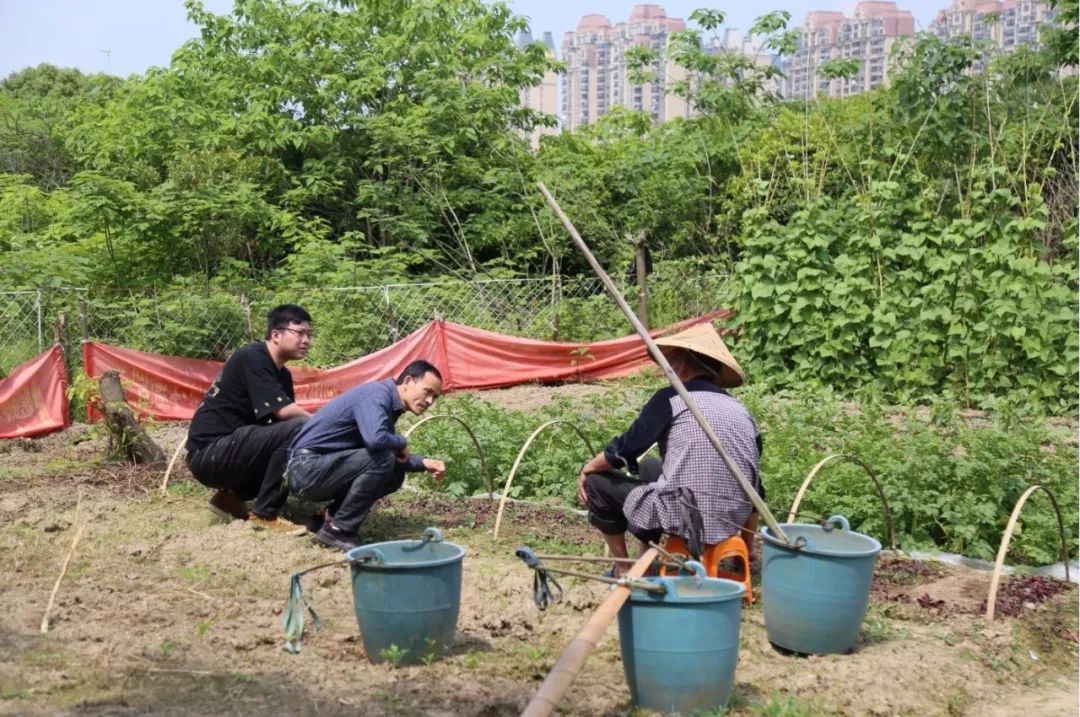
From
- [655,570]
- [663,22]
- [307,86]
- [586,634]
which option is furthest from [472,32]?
[663,22]

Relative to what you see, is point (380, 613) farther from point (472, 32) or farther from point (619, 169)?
point (472, 32)

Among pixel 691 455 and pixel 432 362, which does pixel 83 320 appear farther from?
pixel 691 455

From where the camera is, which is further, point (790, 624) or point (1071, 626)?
point (1071, 626)

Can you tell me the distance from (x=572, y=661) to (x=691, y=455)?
68.2 inches

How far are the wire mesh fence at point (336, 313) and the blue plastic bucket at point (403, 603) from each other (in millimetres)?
8555

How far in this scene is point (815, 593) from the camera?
4.56 meters

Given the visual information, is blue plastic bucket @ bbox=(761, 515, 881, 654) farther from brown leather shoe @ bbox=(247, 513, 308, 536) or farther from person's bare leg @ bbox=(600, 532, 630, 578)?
brown leather shoe @ bbox=(247, 513, 308, 536)

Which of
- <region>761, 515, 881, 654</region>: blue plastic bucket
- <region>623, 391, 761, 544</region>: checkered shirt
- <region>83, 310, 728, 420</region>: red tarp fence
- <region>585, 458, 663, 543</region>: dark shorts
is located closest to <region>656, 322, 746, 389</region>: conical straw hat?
<region>623, 391, 761, 544</region>: checkered shirt

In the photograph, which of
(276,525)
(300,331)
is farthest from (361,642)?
(300,331)

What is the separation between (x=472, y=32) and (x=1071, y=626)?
1654cm

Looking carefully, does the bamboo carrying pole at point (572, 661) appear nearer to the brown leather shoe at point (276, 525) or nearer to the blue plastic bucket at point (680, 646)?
the blue plastic bucket at point (680, 646)

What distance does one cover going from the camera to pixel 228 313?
1318 cm

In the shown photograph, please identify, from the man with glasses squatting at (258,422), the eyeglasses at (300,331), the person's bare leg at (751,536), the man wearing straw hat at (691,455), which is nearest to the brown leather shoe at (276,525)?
the man with glasses squatting at (258,422)

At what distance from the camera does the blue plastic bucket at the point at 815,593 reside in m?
4.54
